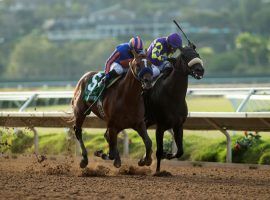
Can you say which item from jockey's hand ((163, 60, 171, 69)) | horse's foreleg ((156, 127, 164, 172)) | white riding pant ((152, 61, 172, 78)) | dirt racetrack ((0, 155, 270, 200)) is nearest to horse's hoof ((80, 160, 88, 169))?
dirt racetrack ((0, 155, 270, 200))

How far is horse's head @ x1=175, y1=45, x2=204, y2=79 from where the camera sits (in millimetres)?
9508

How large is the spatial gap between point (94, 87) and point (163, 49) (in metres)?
0.91

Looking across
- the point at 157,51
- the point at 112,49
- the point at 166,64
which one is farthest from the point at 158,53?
the point at 112,49

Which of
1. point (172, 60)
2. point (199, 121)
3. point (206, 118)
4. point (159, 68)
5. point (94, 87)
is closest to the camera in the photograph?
point (172, 60)

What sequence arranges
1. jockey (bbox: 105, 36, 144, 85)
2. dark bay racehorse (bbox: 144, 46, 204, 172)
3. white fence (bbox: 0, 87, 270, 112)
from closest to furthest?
dark bay racehorse (bbox: 144, 46, 204, 172) → jockey (bbox: 105, 36, 144, 85) → white fence (bbox: 0, 87, 270, 112)

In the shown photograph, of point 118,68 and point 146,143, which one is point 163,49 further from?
point 146,143

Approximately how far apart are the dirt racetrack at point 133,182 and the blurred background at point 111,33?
80.1 ft

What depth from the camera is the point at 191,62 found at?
9570 mm

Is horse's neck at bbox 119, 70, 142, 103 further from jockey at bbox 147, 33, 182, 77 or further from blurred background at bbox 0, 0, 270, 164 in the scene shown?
blurred background at bbox 0, 0, 270, 164

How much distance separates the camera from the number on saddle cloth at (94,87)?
1019 centimetres

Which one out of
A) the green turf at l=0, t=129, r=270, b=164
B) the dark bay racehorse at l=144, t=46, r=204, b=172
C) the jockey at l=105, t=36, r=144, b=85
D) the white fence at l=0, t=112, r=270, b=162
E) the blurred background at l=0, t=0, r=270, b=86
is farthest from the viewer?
the blurred background at l=0, t=0, r=270, b=86

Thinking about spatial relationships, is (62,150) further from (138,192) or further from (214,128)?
(138,192)

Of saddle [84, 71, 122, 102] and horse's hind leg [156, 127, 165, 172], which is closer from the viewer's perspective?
horse's hind leg [156, 127, 165, 172]

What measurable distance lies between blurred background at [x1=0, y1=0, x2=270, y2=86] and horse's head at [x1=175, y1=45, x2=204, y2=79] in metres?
25.1
